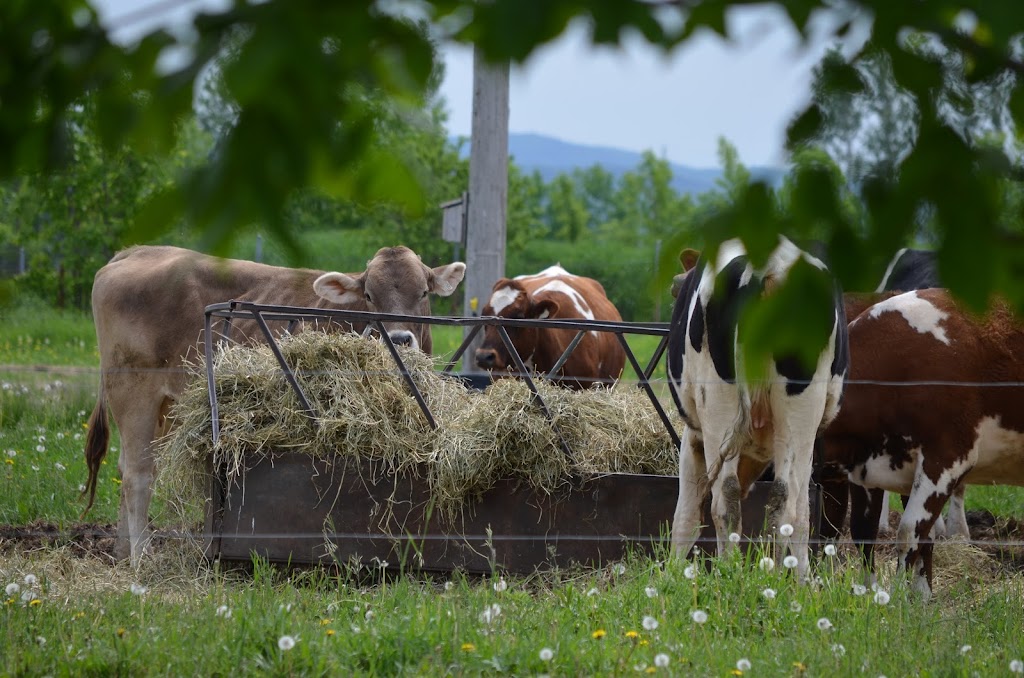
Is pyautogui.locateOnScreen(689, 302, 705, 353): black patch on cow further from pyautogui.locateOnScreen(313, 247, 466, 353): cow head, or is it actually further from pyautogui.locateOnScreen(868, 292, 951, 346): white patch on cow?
pyautogui.locateOnScreen(313, 247, 466, 353): cow head

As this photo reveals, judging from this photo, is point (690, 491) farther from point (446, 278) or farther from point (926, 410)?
point (446, 278)

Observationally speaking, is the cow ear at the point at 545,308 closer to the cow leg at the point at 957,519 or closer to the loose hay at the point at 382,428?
the loose hay at the point at 382,428

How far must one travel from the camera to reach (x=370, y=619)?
165 inches

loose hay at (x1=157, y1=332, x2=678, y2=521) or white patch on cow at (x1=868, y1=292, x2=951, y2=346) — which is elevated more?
white patch on cow at (x1=868, y1=292, x2=951, y2=346)

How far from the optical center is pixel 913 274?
8.67m

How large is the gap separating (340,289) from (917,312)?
12.7 feet

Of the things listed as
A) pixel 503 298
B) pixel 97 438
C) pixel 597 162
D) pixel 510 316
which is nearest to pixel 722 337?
pixel 510 316

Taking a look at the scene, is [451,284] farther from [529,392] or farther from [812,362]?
[812,362]

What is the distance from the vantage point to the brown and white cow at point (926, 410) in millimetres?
5656

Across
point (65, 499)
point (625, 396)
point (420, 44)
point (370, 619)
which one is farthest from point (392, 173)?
A: point (65, 499)

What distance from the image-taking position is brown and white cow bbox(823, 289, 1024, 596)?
566 centimetres

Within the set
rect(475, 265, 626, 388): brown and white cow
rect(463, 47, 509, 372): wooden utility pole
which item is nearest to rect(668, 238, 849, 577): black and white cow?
rect(475, 265, 626, 388): brown and white cow

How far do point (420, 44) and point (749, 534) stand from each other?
178 inches

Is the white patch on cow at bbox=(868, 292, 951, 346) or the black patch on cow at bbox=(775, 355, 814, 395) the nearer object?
the black patch on cow at bbox=(775, 355, 814, 395)
